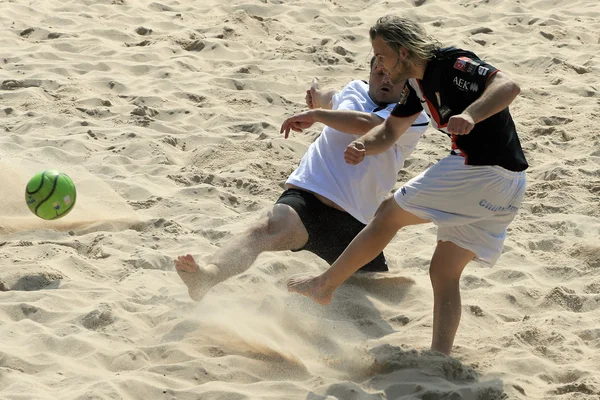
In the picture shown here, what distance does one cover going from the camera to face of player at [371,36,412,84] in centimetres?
394

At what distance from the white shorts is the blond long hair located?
1.53ft

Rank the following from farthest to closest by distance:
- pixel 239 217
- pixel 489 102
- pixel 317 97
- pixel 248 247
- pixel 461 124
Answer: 1. pixel 239 217
2. pixel 317 97
3. pixel 248 247
4. pixel 489 102
5. pixel 461 124

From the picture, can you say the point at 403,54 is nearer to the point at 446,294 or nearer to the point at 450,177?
the point at 450,177

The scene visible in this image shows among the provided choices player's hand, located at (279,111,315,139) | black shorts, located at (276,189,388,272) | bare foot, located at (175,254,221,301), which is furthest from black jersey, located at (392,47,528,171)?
bare foot, located at (175,254,221,301)

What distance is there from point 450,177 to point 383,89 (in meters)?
1.05

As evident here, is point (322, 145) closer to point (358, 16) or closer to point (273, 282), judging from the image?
point (273, 282)

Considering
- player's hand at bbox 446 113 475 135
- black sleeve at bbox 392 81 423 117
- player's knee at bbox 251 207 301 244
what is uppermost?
player's hand at bbox 446 113 475 135

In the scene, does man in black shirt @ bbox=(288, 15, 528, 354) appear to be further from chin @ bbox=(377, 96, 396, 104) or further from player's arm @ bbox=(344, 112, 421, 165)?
chin @ bbox=(377, 96, 396, 104)

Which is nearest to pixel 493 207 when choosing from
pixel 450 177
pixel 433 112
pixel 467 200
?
pixel 467 200

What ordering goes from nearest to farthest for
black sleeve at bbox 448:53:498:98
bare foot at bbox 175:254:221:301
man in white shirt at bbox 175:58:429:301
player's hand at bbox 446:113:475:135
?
1. player's hand at bbox 446:113:475:135
2. black sleeve at bbox 448:53:498:98
3. bare foot at bbox 175:254:221:301
4. man in white shirt at bbox 175:58:429:301

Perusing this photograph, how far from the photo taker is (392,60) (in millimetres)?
3961

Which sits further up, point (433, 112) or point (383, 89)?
point (433, 112)

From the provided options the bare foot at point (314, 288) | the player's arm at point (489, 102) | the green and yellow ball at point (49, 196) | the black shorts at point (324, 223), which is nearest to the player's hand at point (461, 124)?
the player's arm at point (489, 102)

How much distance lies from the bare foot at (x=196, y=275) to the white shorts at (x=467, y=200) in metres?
0.99
